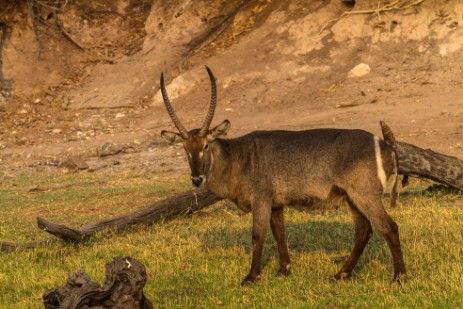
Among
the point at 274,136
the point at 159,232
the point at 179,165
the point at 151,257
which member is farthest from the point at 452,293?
the point at 179,165

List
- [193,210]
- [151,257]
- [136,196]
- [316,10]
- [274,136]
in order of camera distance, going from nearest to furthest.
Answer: [274,136]
[151,257]
[193,210]
[136,196]
[316,10]

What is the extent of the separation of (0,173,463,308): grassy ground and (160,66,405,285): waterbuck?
0.32m

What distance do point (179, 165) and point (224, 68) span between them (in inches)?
222

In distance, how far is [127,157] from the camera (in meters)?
18.2

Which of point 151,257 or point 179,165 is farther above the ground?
point 151,257

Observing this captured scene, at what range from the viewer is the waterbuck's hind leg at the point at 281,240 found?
7.65 metres

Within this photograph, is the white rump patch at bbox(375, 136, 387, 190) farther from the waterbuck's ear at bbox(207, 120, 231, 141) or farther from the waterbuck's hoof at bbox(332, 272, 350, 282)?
the waterbuck's ear at bbox(207, 120, 231, 141)

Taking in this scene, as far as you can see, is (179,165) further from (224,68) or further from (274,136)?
(274,136)

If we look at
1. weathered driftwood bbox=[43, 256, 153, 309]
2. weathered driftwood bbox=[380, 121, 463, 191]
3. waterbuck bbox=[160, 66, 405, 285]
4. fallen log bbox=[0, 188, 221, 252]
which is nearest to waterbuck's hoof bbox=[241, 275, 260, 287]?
waterbuck bbox=[160, 66, 405, 285]

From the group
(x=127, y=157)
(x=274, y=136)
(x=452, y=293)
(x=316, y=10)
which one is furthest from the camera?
(x=316, y=10)

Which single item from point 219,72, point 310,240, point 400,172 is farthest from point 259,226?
point 219,72

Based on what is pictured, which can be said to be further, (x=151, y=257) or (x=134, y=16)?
(x=134, y=16)

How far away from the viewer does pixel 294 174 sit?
7406 millimetres

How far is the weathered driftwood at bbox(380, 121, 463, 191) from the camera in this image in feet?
35.2
